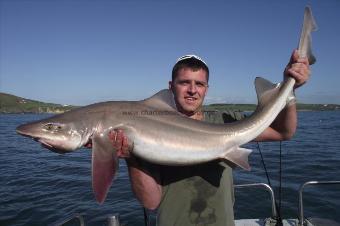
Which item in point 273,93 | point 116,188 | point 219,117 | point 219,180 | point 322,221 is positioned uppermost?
point 273,93

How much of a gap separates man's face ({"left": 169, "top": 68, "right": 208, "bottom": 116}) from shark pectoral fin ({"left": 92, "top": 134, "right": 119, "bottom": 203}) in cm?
109

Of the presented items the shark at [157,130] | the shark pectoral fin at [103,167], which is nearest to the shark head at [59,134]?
the shark at [157,130]

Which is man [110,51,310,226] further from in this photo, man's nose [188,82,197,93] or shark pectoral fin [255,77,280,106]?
shark pectoral fin [255,77,280,106]

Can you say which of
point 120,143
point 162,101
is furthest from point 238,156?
point 120,143

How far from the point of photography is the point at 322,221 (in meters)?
6.07

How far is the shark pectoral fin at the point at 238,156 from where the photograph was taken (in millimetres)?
3715

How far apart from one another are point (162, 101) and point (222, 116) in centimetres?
92

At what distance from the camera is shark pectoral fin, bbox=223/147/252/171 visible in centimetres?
371

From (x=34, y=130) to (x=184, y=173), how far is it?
5.57ft

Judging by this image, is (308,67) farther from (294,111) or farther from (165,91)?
(165,91)

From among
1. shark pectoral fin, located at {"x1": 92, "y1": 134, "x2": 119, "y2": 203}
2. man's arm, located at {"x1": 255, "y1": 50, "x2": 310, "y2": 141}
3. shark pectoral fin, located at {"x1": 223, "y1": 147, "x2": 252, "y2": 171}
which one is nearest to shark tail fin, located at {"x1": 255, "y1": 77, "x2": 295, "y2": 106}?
man's arm, located at {"x1": 255, "y1": 50, "x2": 310, "y2": 141}

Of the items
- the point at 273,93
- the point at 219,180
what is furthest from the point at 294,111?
the point at 219,180

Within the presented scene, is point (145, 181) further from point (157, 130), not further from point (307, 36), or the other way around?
point (307, 36)

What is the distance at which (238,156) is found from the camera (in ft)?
12.4
